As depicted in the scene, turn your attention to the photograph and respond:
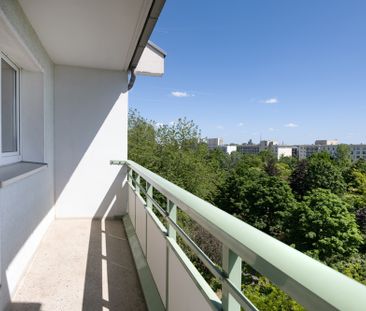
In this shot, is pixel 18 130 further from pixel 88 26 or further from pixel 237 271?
pixel 237 271

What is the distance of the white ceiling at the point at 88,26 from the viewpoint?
2.17 metres

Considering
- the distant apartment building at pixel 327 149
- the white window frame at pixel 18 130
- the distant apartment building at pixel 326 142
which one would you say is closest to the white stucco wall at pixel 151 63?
the white window frame at pixel 18 130

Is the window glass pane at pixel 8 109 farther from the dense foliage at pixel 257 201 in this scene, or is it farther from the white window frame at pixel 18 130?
the dense foliage at pixel 257 201

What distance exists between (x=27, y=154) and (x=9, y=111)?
51 centimetres

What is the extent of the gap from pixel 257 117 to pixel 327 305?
67626 millimetres

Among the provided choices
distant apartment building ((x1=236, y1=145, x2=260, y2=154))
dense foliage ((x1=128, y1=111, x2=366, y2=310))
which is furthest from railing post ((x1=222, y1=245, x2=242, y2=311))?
distant apartment building ((x1=236, y1=145, x2=260, y2=154))

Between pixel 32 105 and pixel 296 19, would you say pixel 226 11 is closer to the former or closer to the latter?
pixel 296 19

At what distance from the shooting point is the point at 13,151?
9.00 feet

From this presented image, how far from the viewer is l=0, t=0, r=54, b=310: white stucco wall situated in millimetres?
1861

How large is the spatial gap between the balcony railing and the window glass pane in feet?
5.70

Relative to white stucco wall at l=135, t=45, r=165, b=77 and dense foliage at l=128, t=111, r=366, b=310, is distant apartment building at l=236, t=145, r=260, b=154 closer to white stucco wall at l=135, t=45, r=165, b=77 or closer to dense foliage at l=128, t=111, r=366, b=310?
dense foliage at l=128, t=111, r=366, b=310

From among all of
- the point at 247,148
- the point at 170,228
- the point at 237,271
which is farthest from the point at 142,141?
the point at 247,148

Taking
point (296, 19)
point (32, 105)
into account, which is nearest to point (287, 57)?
point (296, 19)

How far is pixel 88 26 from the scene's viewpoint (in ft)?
8.34
